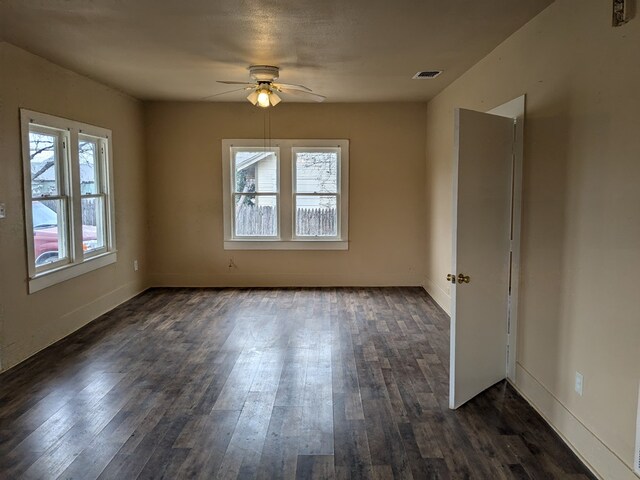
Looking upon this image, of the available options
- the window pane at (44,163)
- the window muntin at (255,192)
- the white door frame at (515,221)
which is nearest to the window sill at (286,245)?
the window muntin at (255,192)

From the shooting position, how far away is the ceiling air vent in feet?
16.0

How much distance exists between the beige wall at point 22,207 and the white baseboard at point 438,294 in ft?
12.6

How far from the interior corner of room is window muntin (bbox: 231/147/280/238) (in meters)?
0.24

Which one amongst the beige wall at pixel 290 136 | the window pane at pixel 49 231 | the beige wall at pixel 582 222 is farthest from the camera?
the beige wall at pixel 290 136

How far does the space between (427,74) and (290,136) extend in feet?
7.81

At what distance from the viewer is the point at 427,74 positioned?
501 centimetres

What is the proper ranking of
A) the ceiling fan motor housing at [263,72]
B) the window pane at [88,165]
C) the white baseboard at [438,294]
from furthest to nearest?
1. the white baseboard at [438,294]
2. the window pane at [88,165]
3. the ceiling fan motor housing at [263,72]

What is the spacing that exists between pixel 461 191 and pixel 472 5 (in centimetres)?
113

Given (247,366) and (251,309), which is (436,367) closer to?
(247,366)

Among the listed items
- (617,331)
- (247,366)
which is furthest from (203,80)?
(617,331)

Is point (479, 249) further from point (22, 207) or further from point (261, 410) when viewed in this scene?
point (22, 207)

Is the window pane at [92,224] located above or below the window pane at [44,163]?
below

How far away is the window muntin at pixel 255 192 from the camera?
693 centimetres

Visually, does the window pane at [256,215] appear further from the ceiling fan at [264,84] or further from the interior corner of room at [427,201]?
the ceiling fan at [264,84]
